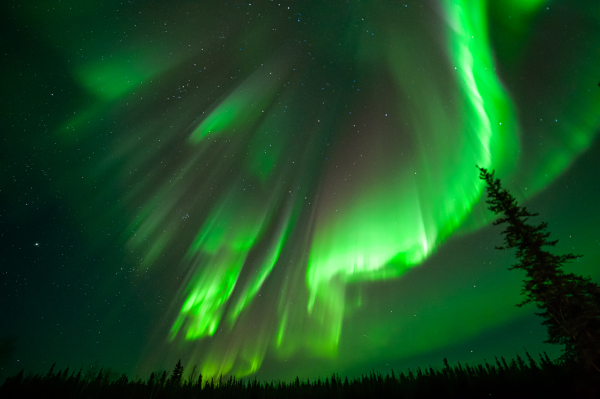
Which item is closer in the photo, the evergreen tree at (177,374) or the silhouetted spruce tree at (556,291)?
the silhouetted spruce tree at (556,291)

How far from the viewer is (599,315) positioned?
1925cm

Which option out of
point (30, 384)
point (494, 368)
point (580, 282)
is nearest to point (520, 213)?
point (580, 282)

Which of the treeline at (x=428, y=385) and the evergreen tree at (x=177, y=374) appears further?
the evergreen tree at (x=177, y=374)

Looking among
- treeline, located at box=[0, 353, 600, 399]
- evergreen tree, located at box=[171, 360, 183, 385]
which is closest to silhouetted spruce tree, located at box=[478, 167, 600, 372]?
treeline, located at box=[0, 353, 600, 399]

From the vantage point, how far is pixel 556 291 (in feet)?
63.4

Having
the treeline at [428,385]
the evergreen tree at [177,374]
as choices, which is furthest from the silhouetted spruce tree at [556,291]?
the evergreen tree at [177,374]

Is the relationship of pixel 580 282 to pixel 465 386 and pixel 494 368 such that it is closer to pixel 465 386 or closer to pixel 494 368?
pixel 465 386

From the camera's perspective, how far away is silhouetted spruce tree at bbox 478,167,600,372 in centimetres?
1841

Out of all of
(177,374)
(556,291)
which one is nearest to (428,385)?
(556,291)

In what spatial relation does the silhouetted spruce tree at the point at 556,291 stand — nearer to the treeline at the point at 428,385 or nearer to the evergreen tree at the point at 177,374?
the treeline at the point at 428,385

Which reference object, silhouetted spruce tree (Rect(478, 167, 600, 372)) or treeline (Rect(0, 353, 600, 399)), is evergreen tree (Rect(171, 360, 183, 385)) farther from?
silhouetted spruce tree (Rect(478, 167, 600, 372))

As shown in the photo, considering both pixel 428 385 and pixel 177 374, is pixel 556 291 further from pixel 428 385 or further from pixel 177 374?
pixel 177 374

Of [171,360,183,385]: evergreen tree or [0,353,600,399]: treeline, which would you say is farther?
[171,360,183,385]: evergreen tree

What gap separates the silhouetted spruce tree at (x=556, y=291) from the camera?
60.4 feet
